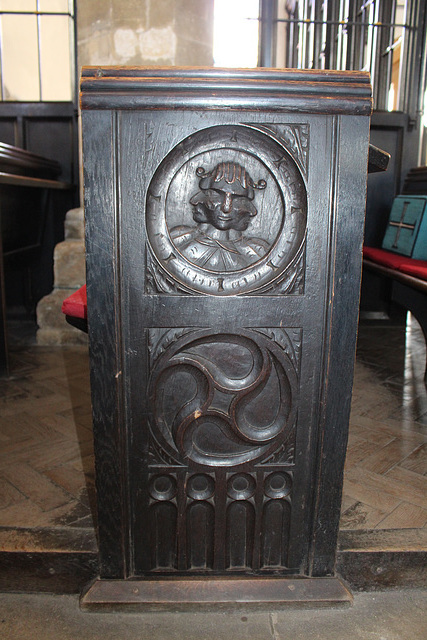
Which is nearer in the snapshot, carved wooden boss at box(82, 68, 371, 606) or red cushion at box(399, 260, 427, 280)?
carved wooden boss at box(82, 68, 371, 606)

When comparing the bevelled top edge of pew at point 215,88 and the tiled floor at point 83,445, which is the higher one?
the bevelled top edge of pew at point 215,88

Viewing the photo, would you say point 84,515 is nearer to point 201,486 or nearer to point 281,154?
point 201,486

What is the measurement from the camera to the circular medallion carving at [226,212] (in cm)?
131

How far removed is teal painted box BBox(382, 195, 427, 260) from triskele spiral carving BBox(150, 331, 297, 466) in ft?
9.66

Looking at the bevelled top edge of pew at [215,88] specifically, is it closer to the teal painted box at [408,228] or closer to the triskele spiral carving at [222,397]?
the triskele spiral carving at [222,397]

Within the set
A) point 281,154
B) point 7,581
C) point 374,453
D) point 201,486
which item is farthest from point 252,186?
point 374,453

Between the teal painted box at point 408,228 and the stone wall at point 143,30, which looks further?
the teal painted box at point 408,228

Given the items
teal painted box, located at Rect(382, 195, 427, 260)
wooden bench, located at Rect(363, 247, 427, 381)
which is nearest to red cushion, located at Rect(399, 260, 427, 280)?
wooden bench, located at Rect(363, 247, 427, 381)

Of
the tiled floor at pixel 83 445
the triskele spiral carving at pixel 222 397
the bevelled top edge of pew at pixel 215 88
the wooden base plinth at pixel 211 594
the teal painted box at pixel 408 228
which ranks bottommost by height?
the wooden base plinth at pixel 211 594

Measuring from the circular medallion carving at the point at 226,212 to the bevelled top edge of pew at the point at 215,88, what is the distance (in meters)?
0.07

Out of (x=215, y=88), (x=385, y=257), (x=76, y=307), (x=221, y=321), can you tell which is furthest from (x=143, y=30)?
(x=221, y=321)

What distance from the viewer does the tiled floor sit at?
185cm

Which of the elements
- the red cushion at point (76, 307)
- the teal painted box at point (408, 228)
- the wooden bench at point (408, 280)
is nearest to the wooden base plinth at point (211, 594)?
the red cushion at point (76, 307)

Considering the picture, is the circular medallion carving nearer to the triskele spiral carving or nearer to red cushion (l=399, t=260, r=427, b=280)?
the triskele spiral carving
